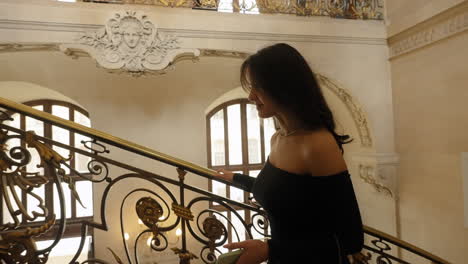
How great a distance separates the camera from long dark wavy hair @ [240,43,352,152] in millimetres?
1066

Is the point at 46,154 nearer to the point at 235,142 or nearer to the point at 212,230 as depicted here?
the point at 212,230

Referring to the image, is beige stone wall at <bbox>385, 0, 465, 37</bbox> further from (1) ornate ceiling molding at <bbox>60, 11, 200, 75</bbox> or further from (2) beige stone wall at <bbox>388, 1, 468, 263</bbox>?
(1) ornate ceiling molding at <bbox>60, 11, 200, 75</bbox>

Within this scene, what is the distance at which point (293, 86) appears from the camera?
108 cm

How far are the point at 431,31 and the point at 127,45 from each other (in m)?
3.79

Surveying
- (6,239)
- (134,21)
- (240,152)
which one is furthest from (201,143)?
(6,239)

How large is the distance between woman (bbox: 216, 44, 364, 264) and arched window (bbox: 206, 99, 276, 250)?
21.0 feet

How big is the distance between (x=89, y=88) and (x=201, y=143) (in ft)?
8.16

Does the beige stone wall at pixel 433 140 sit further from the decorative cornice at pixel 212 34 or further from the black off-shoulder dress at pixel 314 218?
the black off-shoulder dress at pixel 314 218

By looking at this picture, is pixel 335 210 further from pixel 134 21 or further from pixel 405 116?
pixel 405 116

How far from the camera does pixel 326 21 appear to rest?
3.96m

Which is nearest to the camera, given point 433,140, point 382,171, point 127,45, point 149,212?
point 149,212

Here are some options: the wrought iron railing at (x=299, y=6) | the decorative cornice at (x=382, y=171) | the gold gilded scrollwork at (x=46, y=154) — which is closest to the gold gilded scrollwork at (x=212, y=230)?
the gold gilded scrollwork at (x=46, y=154)

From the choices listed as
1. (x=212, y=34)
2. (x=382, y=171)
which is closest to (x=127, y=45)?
(x=212, y=34)

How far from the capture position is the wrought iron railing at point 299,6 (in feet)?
11.8
